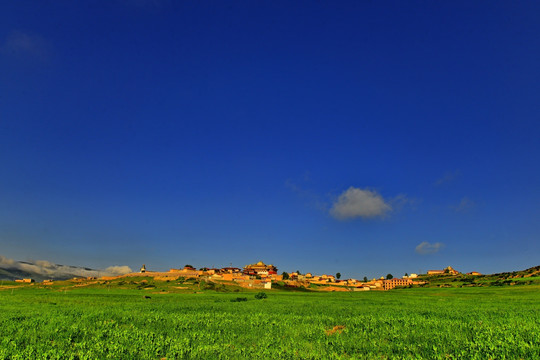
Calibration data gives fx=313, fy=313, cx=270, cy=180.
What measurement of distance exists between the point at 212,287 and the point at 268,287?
27738 mm

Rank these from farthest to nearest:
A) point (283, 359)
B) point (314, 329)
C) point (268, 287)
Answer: point (268, 287)
point (314, 329)
point (283, 359)

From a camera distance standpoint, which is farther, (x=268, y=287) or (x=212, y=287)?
(x=268, y=287)

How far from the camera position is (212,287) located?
9938 cm

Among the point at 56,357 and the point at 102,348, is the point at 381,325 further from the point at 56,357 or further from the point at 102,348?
the point at 56,357

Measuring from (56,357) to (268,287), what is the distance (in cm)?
11479

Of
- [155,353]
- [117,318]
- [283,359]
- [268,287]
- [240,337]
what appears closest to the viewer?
[283,359]

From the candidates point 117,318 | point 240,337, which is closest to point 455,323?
point 240,337

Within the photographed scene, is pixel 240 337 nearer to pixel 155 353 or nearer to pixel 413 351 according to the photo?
pixel 155 353

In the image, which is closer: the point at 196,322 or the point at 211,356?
the point at 211,356

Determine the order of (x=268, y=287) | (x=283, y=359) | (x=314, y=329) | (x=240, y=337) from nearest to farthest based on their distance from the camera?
(x=283, y=359)
(x=240, y=337)
(x=314, y=329)
(x=268, y=287)

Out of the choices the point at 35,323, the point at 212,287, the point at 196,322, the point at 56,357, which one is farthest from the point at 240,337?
the point at 212,287

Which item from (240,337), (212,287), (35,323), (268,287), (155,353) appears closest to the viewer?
(155,353)

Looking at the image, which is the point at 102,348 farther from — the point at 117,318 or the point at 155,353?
the point at 117,318

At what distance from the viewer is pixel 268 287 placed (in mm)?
119562
